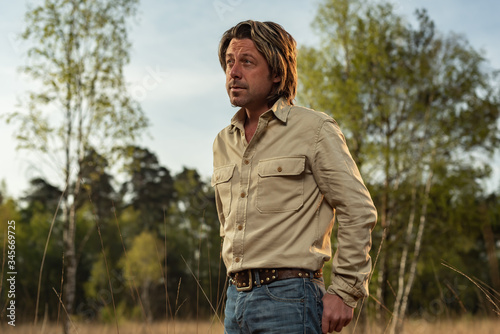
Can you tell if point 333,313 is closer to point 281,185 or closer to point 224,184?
point 281,185

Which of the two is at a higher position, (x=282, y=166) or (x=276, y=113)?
(x=276, y=113)

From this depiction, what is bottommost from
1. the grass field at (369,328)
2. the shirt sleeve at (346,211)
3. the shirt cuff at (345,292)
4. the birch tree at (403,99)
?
the grass field at (369,328)

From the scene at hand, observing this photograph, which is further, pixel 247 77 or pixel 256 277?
pixel 247 77

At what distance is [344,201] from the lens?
2.05 meters

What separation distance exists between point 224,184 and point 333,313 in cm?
74

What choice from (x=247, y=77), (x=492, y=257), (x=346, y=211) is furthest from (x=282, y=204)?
(x=492, y=257)

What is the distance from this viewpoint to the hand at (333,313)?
1965 millimetres

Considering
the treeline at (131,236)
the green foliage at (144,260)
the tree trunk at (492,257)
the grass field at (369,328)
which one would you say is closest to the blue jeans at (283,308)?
the tree trunk at (492,257)

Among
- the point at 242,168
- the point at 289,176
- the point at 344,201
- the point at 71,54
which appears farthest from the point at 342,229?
the point at 71,54

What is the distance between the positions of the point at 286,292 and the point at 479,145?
15.7 metres

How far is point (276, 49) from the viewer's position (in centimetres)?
230

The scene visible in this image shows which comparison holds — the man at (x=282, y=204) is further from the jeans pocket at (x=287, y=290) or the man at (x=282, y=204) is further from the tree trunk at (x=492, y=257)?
the tree trunk at (x=492, y=257)

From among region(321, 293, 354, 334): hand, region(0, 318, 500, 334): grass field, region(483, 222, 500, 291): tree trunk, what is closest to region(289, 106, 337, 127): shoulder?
region(321, 293, 354, 334): hand

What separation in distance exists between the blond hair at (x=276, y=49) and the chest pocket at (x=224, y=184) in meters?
0.36
